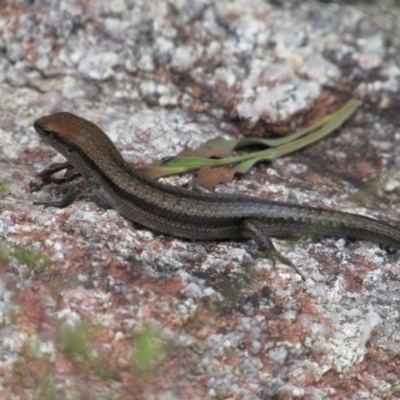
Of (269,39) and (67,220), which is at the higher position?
(269,39)

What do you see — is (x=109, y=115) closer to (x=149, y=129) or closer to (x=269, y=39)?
(x=149, y=129)

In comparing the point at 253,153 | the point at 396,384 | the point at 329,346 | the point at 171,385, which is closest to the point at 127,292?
the point at 171,385

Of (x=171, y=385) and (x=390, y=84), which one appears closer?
(x=171, y=385)

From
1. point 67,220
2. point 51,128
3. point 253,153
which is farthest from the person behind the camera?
point 253,153

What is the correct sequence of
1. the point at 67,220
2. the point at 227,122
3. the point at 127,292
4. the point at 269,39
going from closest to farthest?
the point at 127,292
the point at 67,220
the point at 227,122
the point at 269,39

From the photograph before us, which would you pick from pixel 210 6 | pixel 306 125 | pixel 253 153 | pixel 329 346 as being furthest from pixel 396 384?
pixel 210 6

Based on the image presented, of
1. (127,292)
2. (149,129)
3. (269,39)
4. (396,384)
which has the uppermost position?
(269,39)
